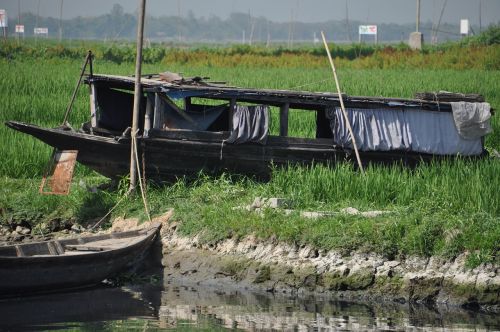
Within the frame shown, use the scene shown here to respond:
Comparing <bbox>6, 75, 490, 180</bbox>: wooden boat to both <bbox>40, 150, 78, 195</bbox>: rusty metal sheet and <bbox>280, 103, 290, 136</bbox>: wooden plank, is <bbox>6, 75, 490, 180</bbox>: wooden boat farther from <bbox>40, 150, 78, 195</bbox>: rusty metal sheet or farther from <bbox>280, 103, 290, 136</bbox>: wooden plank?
<bbox>40, 150, 78, 195</bbox>: rusty metal sheet

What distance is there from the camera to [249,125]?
13.7m

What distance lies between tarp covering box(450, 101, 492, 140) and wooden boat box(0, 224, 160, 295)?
4856 mm

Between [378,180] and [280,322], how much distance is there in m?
3.41

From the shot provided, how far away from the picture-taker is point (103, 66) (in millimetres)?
30250

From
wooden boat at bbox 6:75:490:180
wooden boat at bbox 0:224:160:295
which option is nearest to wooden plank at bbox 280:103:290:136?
wooden boat at bbox 6:75:490:180

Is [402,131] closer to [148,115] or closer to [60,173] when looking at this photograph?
[148,115]

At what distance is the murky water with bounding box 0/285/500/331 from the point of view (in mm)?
9727

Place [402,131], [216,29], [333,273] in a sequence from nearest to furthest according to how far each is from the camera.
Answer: [333,273] < [402,131] < [216,29]

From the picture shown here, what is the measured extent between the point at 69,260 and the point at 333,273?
115 inches

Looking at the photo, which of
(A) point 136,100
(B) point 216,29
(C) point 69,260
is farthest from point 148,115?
(B) point 216,29

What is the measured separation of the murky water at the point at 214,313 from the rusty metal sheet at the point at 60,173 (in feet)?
7.36

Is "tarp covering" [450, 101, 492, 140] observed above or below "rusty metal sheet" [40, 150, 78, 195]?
above

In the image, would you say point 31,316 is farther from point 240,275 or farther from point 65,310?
point 240,275

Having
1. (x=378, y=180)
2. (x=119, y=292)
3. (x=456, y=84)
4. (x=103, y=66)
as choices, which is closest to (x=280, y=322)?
(x=119, y=292)
